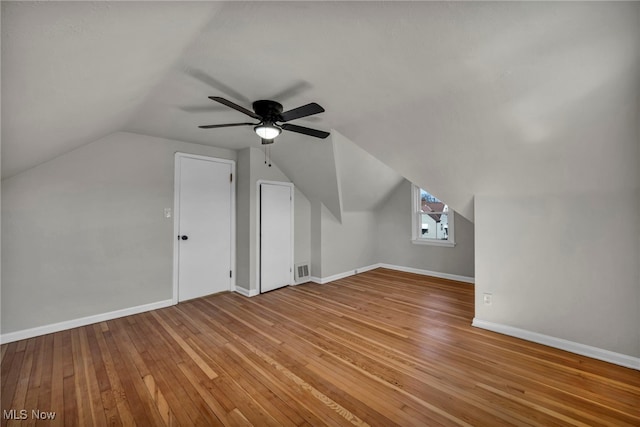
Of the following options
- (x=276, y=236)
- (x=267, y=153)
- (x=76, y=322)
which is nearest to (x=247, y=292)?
(x=276, y=236)

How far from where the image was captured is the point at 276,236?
443cm

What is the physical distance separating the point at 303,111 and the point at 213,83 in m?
0.78

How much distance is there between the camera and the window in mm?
5055

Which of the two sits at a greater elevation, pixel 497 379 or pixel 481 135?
pixel 481 135

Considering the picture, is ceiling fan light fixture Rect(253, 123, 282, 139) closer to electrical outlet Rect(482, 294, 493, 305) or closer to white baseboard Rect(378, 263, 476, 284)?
electrical outlet Rect(482, 294, 493, 305)

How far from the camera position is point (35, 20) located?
864mm

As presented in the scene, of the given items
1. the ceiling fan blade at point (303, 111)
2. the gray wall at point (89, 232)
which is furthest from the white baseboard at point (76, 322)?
the ceiling fan blade at point (303, 111)

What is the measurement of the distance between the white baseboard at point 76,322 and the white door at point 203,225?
0.35 meters

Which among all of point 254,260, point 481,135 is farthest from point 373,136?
point 254,260

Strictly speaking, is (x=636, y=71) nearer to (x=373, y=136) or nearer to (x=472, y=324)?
(x=373, y=136)

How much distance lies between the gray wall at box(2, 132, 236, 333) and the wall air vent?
2048 mm

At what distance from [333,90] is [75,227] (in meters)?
3.29

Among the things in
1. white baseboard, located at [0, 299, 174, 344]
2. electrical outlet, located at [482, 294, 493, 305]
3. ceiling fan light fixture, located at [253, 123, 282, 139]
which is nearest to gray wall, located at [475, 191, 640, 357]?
electrical outlet, located at [482, 294, 493, 305]

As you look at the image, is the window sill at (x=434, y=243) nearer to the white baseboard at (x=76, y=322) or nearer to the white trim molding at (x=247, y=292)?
the white trim molding at (x=247, y=292)
